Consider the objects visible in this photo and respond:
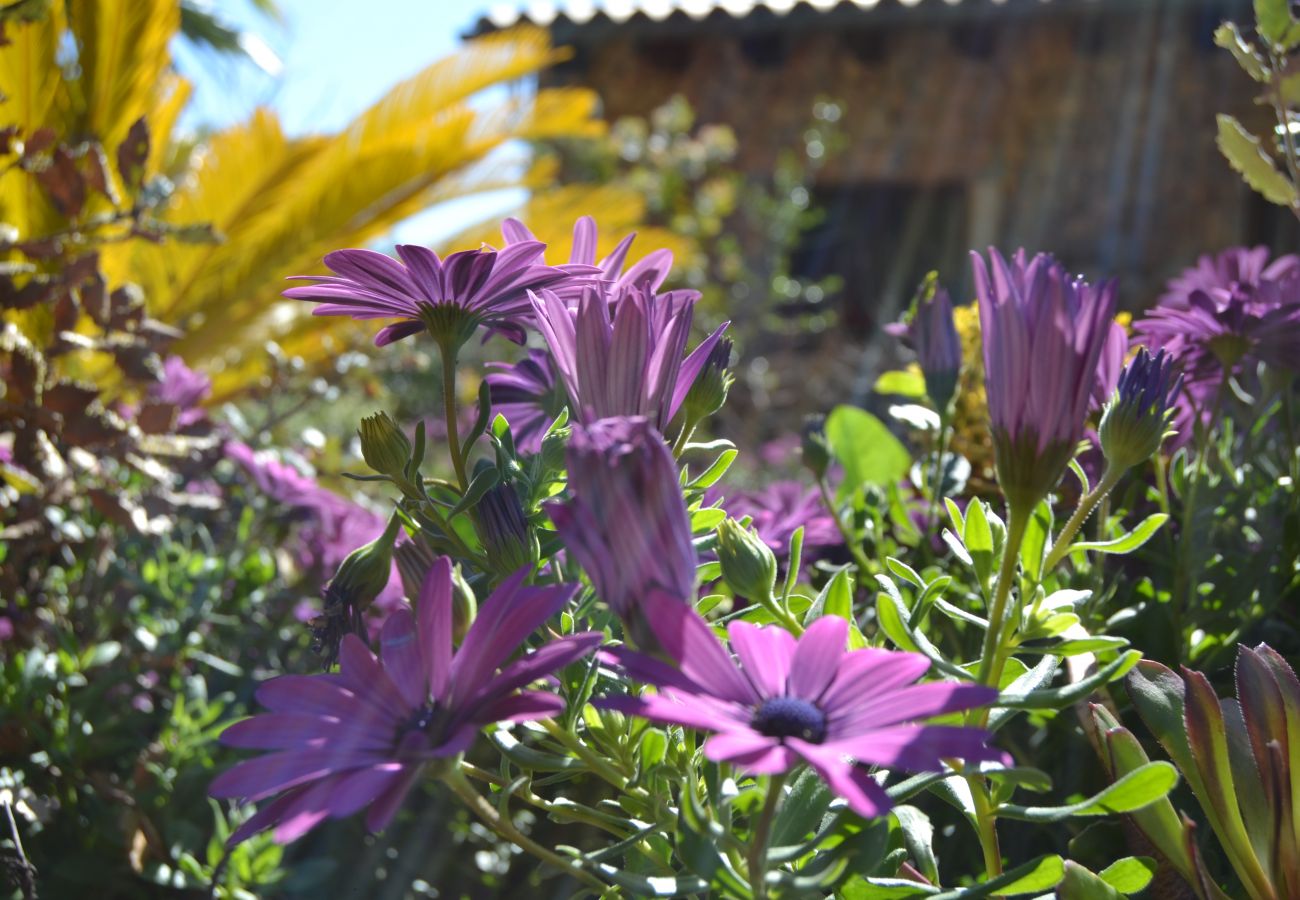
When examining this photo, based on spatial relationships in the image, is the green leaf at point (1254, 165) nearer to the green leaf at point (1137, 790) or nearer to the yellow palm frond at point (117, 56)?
the green leaf at point (1137, 790)

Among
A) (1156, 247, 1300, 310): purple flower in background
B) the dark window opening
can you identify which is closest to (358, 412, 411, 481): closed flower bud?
(1156, 247, 1300, 310): purple flower in background

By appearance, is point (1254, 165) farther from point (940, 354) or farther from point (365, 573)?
point (365, 573)

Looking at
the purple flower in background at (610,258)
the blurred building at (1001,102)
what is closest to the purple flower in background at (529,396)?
the purple flower in background at (610,258)

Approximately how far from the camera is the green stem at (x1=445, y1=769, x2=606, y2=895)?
45cm

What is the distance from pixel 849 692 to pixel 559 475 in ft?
0.73

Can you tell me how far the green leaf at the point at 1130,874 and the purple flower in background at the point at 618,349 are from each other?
316 millimetres

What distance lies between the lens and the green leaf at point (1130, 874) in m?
0.55

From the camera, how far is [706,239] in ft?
22.4

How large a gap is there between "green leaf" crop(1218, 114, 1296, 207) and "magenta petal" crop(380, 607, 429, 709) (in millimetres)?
664

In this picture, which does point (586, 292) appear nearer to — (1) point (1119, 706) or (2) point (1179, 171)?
(1) point (1119, 706)

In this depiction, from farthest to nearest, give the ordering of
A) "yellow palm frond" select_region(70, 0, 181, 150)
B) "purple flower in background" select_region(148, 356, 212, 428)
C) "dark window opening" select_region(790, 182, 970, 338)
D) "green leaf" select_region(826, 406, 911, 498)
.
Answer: "dark window opening" select_region(790, 182, 970, 338) < "yellow palm frond" select_region(70, 0, 181, 150) < "purple flower in background" select_region(148, 356, 212, 428) < "green leaf" select_region(826, 406, 911, 498)

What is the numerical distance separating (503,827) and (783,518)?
526 millimetres

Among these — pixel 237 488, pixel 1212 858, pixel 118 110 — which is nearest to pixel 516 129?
pixel 118 110

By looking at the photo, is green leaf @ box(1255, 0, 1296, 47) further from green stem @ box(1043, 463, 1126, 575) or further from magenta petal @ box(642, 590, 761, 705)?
magenta petal @ box(642, 590, 761, 705)
